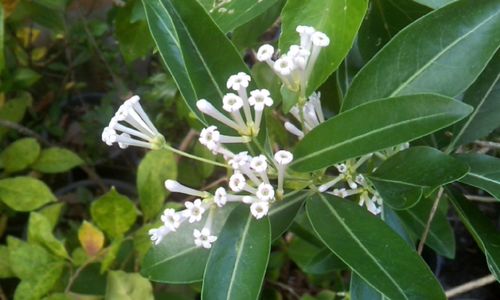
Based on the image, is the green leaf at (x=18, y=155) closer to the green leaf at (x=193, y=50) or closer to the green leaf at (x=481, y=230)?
the green leaf at (x=193, y=50)

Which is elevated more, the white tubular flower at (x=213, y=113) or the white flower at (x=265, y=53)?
the white flower at (x=265, y=53)

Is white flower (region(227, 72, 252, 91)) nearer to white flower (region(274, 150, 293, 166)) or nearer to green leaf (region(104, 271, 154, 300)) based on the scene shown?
white flower (region(274, 150, 293, 166))

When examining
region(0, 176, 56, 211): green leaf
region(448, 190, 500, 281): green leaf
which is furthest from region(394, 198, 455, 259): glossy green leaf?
region(0, 176, 56, 211): green leaf

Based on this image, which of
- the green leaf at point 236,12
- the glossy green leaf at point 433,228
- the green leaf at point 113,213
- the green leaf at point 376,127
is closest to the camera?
the green leaf at point 376,127

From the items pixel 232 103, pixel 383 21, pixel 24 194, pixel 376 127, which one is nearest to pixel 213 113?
pixel 232 103

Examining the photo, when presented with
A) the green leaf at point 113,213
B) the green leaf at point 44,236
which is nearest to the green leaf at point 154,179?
the green leaf at point 113,213

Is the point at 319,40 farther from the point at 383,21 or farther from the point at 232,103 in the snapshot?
the point at 383,21

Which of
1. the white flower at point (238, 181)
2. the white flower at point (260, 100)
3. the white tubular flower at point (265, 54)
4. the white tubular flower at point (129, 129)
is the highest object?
the white tubular flower at point (265, 54)
